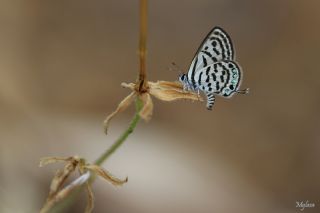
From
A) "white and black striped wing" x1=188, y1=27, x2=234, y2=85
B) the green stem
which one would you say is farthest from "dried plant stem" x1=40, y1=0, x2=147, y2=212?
"white and black striped wing" x1=188, y1=27, x2=234, y2=85

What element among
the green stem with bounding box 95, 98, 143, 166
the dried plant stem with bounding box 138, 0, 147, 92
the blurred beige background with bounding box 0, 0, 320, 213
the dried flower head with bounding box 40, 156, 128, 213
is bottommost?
the blurred beige background with bounding box 0, 0, 320, 213

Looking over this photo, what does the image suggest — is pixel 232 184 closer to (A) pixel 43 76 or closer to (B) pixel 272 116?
(B) pixel 272 116

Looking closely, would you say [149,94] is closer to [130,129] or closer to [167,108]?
[130,129]

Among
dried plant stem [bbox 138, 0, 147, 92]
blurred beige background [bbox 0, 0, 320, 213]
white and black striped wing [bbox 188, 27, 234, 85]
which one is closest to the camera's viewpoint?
dried plant stem [bbox 138, 0, 147, 92]

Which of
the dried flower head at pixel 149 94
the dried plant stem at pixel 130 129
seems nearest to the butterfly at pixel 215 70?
the dried flower head at pixel 149 94

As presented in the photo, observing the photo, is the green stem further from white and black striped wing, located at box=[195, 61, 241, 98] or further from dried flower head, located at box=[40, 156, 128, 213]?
white and black striped wing, located at box=[195, 61, 241, 98]

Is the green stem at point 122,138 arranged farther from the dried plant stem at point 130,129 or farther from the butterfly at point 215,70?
the butterfly at point 215,70
